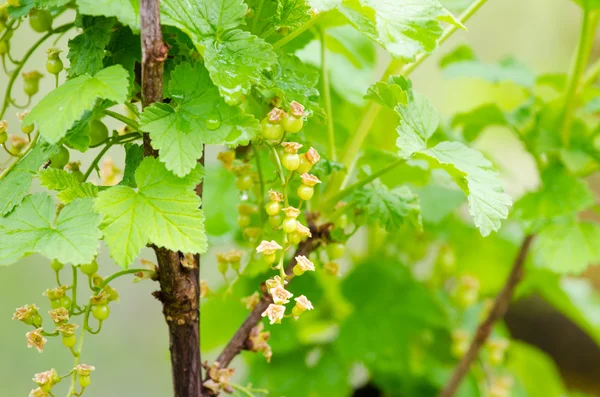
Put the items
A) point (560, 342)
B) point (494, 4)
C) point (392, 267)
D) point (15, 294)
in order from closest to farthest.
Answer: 1. point (392, 267)
2. point (15, 294)
3. point (560, 342)
4. point (494, 4)

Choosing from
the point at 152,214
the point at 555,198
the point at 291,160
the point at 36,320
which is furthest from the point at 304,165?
the point at 555,198

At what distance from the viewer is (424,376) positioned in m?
0.97

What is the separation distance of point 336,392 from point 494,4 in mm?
1769

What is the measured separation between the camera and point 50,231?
1.29 ft

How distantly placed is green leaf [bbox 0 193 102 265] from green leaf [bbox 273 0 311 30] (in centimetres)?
18

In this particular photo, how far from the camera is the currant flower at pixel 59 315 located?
0.42 meters

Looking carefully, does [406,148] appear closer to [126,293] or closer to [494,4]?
[126,293]

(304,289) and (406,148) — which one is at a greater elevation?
(406,148)

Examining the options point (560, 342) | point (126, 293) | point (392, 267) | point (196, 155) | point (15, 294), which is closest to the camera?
point (196, 155)

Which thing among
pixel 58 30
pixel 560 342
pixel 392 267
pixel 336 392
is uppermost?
pixel 58 30

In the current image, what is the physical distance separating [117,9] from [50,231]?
147mm

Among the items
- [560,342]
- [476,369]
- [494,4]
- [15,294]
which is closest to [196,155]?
[476,369]

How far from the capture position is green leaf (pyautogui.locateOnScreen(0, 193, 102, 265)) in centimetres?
37

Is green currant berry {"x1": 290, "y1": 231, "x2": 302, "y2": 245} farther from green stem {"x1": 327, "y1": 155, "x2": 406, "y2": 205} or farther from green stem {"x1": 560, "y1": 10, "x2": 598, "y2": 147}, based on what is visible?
green stem {"x1": 560, "y1": 10, "x2": 598, "y2": 147}
